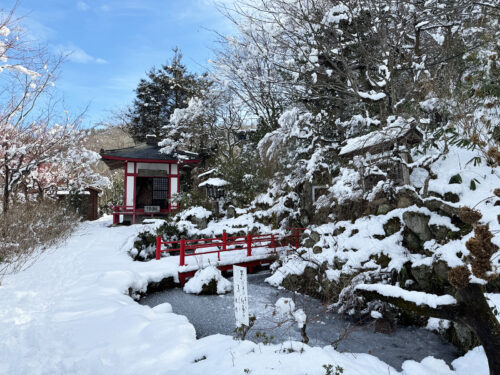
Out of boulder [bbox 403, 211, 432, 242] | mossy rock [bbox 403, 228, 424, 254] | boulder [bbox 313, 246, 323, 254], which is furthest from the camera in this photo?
boulder [bbox 313, 246, 323, 254]

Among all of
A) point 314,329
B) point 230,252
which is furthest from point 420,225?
point 230,252

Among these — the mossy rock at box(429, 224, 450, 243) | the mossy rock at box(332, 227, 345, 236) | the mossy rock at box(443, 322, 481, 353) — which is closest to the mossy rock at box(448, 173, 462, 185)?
the mossy rock at box(429, 224, 450, 243)

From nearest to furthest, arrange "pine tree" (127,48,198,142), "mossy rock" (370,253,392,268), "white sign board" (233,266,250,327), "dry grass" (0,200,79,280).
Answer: "white sign board" (233,266,250,327), "mossy rock" (370,253,392,268), "dry grass" (0,200,79,280), "pine tree" (127,48,198,142)

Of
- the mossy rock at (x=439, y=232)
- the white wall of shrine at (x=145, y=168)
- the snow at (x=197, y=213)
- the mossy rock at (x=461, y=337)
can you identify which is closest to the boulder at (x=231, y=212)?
the snow at (x=197, y=213)

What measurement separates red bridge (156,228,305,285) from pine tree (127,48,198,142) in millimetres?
16801

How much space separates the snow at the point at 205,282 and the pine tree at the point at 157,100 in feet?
64.2

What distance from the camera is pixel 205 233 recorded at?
13297 millimetres

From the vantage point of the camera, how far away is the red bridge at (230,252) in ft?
31.1

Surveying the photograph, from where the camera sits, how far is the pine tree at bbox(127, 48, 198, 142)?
26.0 m

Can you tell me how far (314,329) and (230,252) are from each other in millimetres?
5780

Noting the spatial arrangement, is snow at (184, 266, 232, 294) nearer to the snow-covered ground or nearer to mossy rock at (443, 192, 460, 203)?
the snow-covered ground

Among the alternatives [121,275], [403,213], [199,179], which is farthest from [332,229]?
[199,179]

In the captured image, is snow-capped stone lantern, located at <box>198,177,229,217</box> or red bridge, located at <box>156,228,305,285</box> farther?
snow-capped stone lantern, located at <box>198,177,229,217</box>

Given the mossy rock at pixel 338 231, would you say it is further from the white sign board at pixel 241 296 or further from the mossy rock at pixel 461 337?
the white sign board at pixel 241 296
